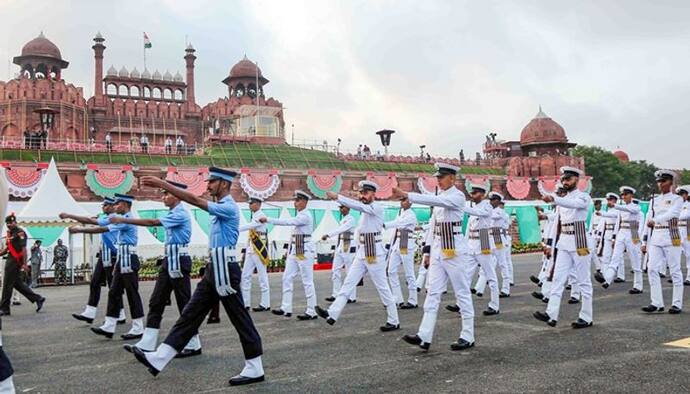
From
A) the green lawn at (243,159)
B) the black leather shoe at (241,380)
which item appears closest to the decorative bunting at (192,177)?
the green lawn at (243,159)

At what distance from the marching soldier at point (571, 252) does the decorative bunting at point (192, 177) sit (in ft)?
102

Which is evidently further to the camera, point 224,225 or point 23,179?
point 23,179

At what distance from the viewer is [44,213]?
19516mm

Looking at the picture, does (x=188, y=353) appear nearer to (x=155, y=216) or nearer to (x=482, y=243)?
(x=482, y=243)

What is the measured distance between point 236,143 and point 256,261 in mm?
41275

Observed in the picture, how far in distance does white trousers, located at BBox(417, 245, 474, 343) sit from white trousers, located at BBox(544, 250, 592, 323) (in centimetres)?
176

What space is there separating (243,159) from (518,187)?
86.4 ft

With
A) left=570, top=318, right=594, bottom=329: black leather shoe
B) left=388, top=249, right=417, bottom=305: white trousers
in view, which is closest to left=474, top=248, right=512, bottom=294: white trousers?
left=388, top=249, right=417, bottom=305: white trousers

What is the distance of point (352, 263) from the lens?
352 inches

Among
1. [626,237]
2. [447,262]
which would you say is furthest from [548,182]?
[447,262]

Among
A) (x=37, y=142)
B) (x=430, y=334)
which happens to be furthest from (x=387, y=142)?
(x=430, y=334)

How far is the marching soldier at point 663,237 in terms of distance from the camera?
30.7 ft

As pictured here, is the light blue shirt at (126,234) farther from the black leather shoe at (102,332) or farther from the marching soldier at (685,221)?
the marching soldier at (685,221)

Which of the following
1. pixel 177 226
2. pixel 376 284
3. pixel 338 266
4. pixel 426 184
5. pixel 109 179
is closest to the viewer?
A: pixel 177 226
